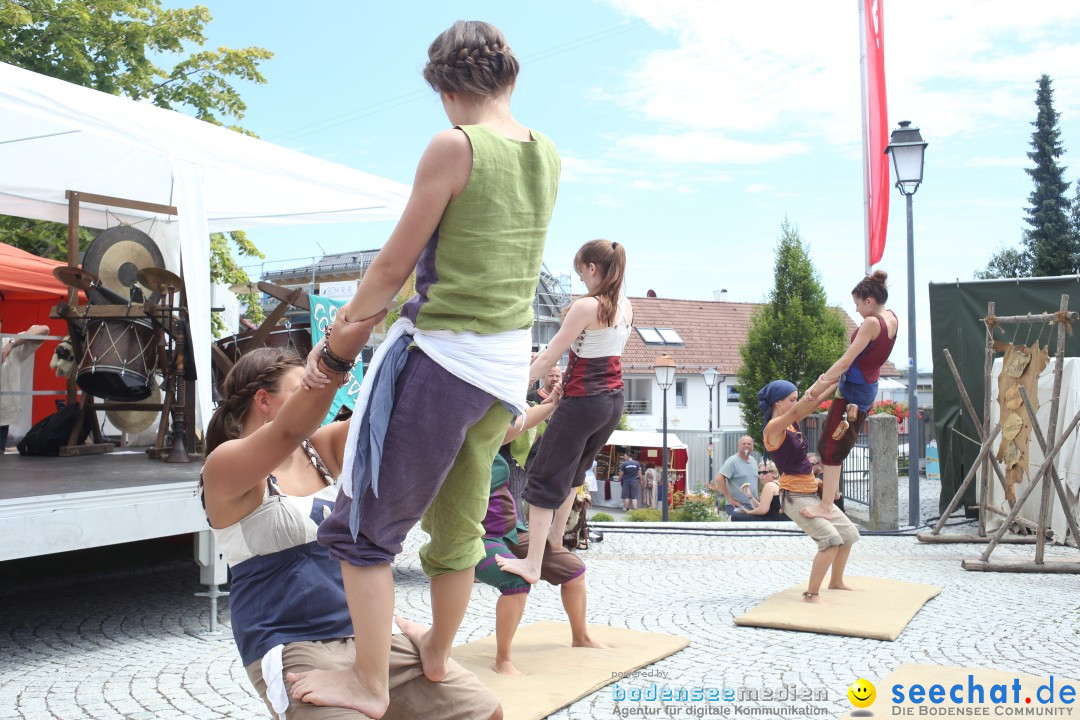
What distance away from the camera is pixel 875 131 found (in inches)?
460

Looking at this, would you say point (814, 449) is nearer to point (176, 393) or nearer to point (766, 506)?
point (766, 506)

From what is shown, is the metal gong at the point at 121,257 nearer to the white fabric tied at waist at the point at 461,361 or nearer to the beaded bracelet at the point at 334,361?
the white fabric tied at waist at the point at 461,361

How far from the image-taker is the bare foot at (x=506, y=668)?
4273mm

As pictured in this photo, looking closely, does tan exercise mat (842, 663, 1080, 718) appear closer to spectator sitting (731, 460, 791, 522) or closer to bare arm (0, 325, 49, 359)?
spectator sitting (731, 460, 791, 522)

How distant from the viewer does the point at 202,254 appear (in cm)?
606

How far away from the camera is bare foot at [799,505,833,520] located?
239 inches

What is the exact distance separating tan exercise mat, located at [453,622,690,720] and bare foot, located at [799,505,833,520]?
1.58 metres

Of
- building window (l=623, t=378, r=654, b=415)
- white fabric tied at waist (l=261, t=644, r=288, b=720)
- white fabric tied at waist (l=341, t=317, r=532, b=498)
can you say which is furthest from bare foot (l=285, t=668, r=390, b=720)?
building window (l=623, t=378, r=654, b=415)

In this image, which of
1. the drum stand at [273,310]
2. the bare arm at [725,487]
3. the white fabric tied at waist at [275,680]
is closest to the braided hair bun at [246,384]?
the white fabric tied at waist at [275,680]

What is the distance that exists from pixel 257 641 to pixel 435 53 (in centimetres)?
153

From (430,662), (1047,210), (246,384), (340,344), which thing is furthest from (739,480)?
(1047,210)

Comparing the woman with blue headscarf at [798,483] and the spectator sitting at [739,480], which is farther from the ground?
the woman with blue headscarf at [798,483]

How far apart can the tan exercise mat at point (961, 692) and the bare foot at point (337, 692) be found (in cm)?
226

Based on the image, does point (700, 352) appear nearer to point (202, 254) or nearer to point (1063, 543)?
point (1063, 543)
